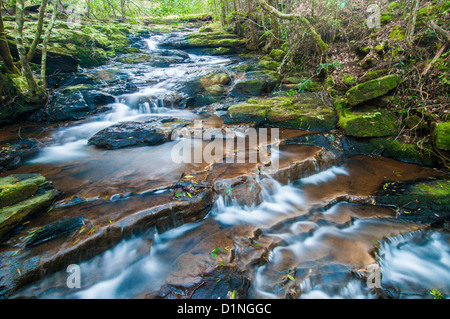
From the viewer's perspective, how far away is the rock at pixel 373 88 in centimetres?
491

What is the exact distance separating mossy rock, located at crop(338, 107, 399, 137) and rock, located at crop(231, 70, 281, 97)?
3.81m

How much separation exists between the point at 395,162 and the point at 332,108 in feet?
7.28

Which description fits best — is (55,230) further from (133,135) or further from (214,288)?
(133,135)

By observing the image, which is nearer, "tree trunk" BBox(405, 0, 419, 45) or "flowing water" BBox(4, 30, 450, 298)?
"flowing water" BBox(4, 30, 450, 298)

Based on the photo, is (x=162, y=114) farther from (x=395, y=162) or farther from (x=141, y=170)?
(x=395, y=162)

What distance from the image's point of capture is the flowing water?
Result: 8.26ft

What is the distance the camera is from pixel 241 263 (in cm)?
263

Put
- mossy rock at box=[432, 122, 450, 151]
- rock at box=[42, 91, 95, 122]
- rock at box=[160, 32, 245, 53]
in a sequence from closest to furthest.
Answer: mossy rock at box=[432, 122, 450, 151]
rock at box=[42, 91, 95, 122]
rock at box=[160, 32, 245, 53]

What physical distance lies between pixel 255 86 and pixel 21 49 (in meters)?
7.23

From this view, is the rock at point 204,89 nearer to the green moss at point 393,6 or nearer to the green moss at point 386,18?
the green moss at point 386,18

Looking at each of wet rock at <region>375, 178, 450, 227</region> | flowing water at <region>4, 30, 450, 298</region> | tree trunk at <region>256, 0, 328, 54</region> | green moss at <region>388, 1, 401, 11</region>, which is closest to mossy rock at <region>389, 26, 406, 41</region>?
tree trunk at <region>256, 0, 328, 54</region>

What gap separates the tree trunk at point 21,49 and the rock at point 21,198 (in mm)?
4436

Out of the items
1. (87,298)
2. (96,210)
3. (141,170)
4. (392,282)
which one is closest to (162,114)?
(141,170)

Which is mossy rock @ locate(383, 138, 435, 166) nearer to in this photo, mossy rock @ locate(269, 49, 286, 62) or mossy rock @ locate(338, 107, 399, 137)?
mossy rock @ locate(338, 107, 399, 137)
